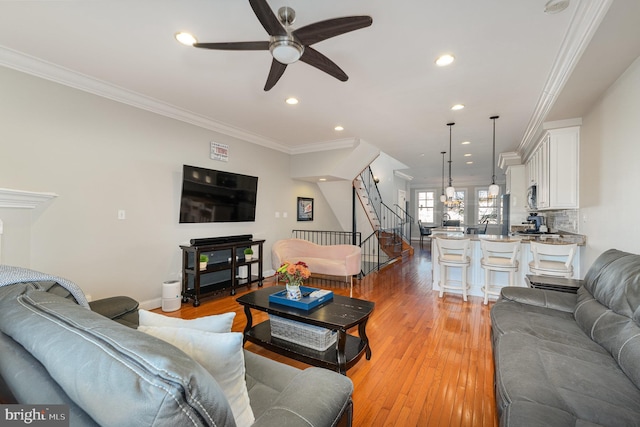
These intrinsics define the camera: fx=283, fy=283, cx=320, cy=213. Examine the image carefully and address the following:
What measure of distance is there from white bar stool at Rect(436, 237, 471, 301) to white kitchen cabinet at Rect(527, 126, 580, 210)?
127cm

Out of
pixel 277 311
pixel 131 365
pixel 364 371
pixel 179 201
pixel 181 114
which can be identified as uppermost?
pixel 181 114

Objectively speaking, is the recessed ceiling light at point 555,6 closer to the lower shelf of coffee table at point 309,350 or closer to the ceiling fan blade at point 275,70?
the ceiling fan blade at point 275,70

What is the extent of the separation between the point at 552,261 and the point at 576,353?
110 inches

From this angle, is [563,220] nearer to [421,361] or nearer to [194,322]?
[421,361]

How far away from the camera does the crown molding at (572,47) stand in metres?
1.90

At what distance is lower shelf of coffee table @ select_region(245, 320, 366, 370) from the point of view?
88.5 inches

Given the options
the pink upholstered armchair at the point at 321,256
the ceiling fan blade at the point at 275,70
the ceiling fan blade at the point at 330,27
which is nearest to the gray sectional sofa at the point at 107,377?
the ceiling fan blade at the point at 330,27

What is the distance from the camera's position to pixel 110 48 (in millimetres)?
2537

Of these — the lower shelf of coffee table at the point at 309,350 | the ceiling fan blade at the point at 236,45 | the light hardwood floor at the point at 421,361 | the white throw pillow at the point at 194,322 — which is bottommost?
the light hardwood floor at the point at 421,361

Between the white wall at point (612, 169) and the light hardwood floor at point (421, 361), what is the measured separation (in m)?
1.54

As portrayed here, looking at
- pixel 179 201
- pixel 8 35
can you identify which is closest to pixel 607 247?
pixel 179 201

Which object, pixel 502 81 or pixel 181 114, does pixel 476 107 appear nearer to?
pixel 502 81

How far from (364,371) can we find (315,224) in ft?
15.9

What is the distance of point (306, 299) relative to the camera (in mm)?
2582
